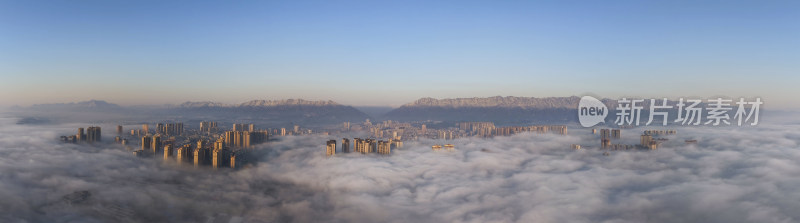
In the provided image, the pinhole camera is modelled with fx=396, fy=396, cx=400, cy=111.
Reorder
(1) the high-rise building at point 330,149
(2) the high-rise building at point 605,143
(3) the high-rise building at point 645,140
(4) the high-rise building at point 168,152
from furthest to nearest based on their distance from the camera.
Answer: (2) the high-rise building at point 605,143, (3) the high-rise building at point 645,140, (1) the high-rise building at point 330,149, (4) the high-rise building at point 168,152

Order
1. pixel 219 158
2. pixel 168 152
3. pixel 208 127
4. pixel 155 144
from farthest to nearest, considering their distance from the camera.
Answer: pixel 208 127, pixel 155 144, pixel 168 152, pixel 219 158

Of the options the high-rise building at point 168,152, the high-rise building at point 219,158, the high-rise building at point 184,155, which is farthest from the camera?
the high-rise building at point 168,152

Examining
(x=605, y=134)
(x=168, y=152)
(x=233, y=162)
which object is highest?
(x=605, y=134)

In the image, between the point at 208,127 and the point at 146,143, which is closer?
the point at 146,143

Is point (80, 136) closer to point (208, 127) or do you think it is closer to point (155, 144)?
point (155, 144)

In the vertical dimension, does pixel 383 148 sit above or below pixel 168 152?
below

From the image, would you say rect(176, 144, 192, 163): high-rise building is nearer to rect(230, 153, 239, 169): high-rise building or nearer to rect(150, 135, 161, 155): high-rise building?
rect(230, 153, 239, 169): high-rise building

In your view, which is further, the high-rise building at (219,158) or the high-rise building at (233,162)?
the high-rise building at (233,162)

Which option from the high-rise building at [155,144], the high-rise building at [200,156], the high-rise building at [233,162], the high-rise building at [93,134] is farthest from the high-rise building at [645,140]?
the high-rise building at [93,134]

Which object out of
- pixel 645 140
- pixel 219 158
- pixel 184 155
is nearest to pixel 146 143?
pixel 184 155

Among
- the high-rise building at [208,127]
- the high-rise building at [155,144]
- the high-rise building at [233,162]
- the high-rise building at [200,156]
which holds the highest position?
the high-rise building at [208,127]

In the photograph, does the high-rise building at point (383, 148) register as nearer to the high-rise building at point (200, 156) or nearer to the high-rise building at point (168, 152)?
the high-rise building at point (200, 156)

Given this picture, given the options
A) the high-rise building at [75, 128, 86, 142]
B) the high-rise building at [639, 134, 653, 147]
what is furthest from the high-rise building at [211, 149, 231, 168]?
the high-rise building at [639, 134, 653, 147]
